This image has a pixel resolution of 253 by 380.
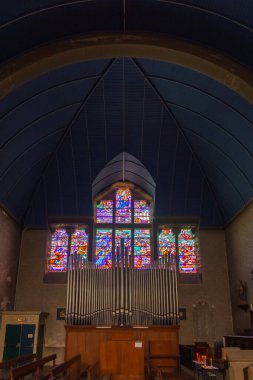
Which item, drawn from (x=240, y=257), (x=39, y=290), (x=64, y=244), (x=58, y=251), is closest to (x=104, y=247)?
(x=64, y=244)

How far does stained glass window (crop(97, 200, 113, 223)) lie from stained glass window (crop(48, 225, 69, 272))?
1.71 meters

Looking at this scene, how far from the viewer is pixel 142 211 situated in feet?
57.2

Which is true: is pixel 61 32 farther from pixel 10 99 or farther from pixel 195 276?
pixel 195 276

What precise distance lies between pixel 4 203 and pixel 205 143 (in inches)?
309

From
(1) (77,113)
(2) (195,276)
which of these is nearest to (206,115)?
(1) (77,113)

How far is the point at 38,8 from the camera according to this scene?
8586 mm

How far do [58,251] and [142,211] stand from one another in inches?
164

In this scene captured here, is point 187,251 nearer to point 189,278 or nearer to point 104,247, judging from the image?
point 189,278

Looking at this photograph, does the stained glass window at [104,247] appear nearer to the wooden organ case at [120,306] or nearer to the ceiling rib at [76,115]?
the wooden organ case at [120,306]

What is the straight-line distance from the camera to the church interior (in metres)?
9.49

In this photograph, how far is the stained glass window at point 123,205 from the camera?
1722 cm

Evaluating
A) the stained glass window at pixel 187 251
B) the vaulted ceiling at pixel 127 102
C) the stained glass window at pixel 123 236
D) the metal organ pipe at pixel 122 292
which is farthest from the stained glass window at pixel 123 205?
the stained glass window at pixel 187 251

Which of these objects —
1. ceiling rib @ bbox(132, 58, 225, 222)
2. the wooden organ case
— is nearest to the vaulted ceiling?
ceiling rib @ bbox(132, 58, 225, 222)

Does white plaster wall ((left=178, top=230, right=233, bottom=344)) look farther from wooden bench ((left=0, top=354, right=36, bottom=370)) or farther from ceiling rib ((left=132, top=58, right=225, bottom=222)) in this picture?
wooden bench ((left=0, top=354, right=36, bottom=370))
